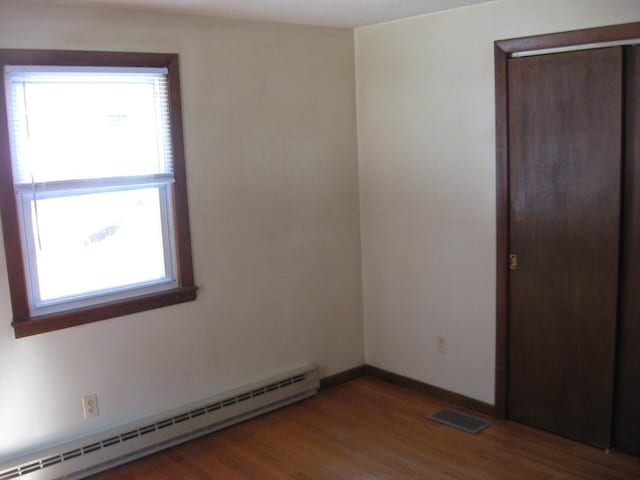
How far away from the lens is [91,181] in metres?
3.37

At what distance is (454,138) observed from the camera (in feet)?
12.9

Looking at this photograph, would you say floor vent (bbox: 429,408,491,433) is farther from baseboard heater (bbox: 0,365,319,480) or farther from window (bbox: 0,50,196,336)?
window (bbox: 0,50,196,336)

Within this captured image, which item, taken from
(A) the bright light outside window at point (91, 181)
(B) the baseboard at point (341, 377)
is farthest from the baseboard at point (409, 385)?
(A) the bright light outside window at point (91, 181)

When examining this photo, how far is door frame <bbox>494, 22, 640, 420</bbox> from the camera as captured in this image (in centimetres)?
332

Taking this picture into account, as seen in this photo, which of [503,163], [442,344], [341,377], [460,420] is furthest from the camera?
[341,377]

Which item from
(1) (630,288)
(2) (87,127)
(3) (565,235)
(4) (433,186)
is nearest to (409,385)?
(4) (433,186)

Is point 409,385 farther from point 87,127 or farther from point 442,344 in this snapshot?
point 87,127

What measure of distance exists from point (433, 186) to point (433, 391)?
132cm

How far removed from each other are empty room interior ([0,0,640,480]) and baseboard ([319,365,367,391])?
0.07ft

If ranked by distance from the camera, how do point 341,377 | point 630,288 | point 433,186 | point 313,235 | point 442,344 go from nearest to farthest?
point 630,288, point 433,186, point 442,344, point 313,235, point 341,377

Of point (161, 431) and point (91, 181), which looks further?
point (161, 431)

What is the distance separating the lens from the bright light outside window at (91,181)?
3193mm

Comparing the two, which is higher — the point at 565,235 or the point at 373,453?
the point at 565,235

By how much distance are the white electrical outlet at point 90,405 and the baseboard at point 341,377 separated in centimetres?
154
